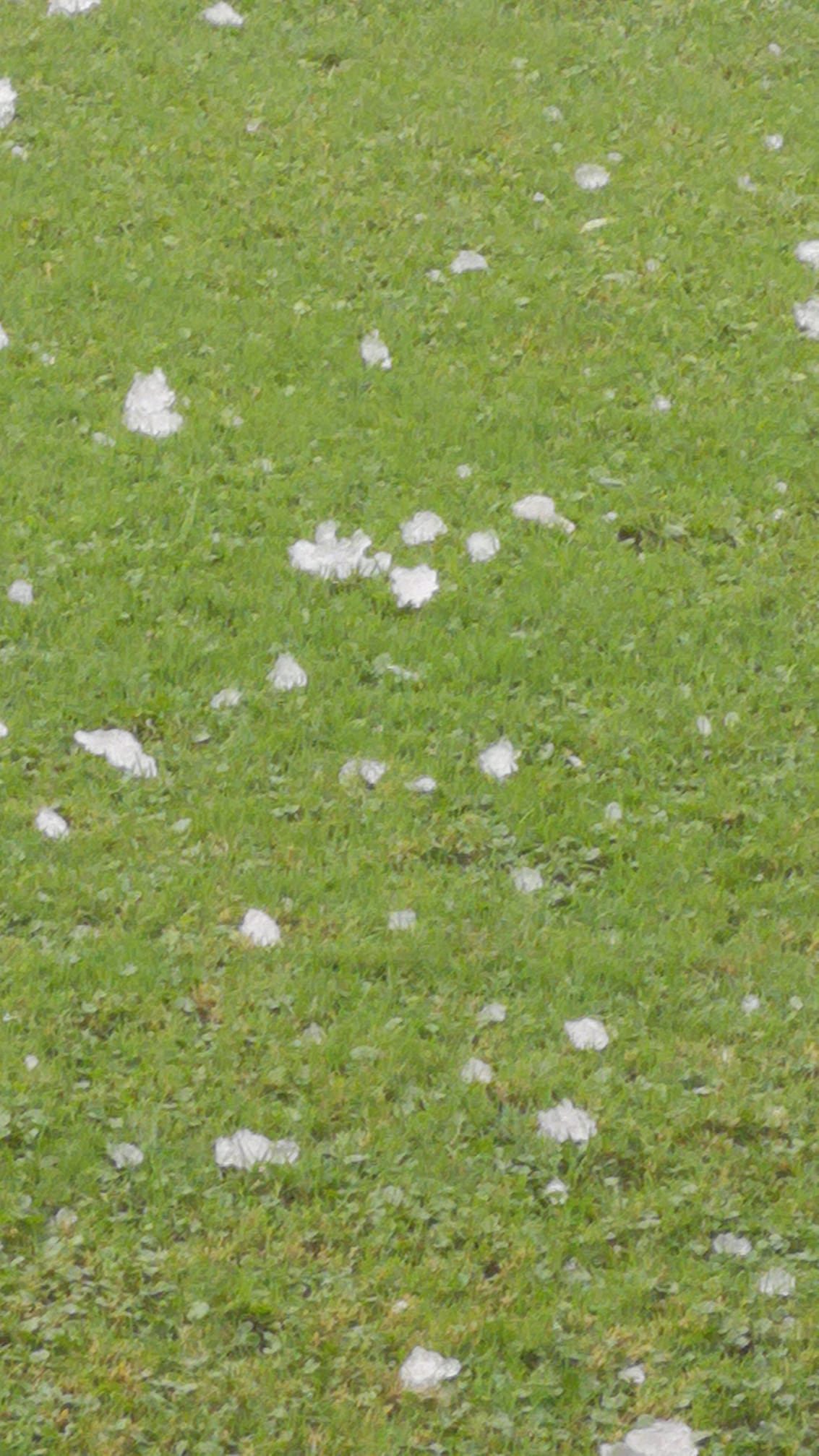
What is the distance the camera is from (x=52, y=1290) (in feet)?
11.9

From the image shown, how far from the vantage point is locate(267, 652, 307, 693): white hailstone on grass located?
5.01 meters

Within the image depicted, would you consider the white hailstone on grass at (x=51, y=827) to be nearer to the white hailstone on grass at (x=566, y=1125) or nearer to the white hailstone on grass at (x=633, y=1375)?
the white hailstone on grass at (x=566, y=1125)

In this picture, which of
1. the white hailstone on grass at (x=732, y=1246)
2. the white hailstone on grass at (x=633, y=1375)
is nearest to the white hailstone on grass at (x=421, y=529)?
the white hailstone on grass at (x=732, y=1246)

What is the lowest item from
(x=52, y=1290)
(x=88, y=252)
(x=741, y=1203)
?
(x=741, y=1203)

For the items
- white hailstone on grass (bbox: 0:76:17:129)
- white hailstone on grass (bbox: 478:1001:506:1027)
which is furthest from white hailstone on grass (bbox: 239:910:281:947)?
white hailstone on grass (bbox: 0:76:17:129)

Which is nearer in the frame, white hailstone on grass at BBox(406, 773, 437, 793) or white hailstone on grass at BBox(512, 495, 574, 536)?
white hailstone on grass at BBox(406, 773, 437, 793)

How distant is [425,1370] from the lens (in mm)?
3570

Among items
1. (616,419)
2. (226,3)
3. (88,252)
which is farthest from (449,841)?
(226,3)

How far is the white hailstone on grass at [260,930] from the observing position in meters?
4.36

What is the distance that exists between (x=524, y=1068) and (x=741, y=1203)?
563 millimetres

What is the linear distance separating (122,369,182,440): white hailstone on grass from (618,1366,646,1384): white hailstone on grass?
10.7 feet

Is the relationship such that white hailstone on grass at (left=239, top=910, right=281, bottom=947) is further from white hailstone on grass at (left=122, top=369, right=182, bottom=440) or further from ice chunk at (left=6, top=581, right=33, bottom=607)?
white hailstone on grass at (left=122, top=369, right=182, bottom=440)

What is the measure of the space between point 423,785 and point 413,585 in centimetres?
80

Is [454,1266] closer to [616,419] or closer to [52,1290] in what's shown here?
[52,1290]
